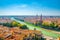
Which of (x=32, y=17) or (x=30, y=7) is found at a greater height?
(x=30, y=7)

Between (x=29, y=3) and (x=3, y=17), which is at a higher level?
Answer: (x=29, y=3)

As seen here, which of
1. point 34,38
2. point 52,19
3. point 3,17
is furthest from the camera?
point 52,19

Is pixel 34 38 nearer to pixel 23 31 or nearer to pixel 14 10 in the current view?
pixel 23 31

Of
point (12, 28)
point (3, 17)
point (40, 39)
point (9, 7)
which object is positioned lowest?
point (40, 39)

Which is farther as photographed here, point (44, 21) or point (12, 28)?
point (44, 21)

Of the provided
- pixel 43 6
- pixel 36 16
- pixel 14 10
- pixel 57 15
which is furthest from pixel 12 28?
pixel 57 15
